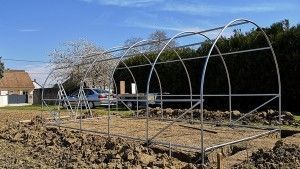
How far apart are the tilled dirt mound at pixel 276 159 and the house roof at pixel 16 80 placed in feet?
242

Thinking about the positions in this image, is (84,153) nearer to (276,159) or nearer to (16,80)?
(276,159)

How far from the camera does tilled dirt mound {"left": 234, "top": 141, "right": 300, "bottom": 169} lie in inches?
293

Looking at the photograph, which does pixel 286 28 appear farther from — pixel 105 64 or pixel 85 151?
pixel 105 64

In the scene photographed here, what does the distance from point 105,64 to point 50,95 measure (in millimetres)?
6861

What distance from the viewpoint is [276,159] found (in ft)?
25.1

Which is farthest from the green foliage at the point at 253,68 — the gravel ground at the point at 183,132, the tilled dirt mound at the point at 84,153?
the tilled dirt mound at the point at 84,153

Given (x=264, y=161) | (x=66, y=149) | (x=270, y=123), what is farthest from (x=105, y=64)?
(x=264, y=161)

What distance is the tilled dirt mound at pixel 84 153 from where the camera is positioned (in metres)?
8.58

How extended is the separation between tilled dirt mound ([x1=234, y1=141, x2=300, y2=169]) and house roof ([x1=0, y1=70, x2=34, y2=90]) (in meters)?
73.9

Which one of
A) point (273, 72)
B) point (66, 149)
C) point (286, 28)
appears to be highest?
point (286, 28)

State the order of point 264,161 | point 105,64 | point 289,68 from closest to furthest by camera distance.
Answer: point 264,161
point 289,68
point 105,64

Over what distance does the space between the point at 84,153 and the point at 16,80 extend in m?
74.5

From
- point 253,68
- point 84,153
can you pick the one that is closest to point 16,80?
point 253,68

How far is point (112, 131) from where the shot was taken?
13242mm
